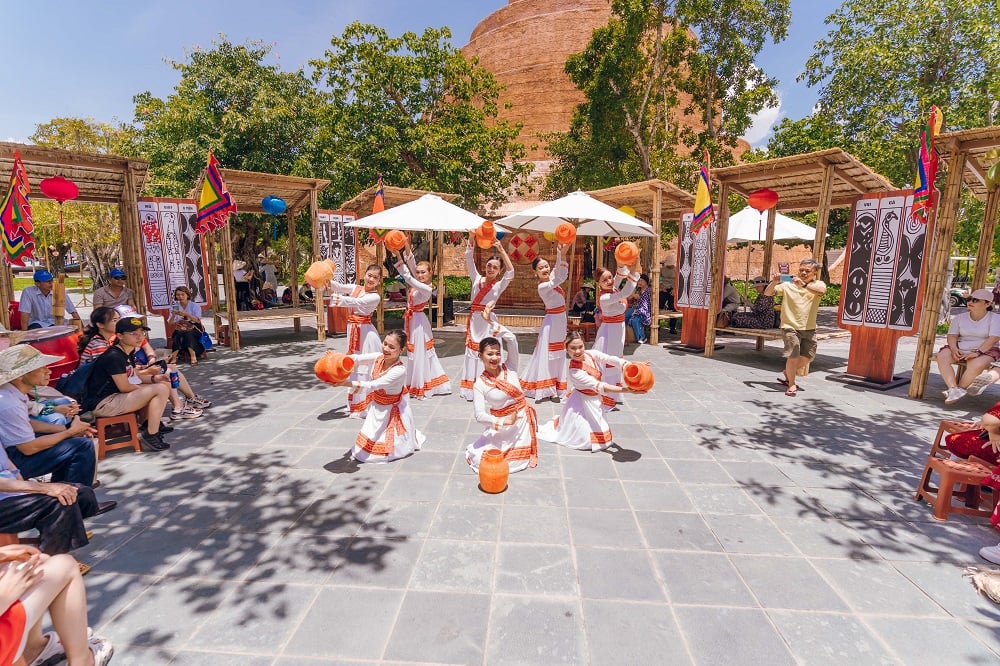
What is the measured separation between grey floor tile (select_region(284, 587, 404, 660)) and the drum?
5234 millimetres

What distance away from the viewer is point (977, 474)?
3645 millimetres

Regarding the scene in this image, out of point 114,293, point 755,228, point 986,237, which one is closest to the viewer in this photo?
point 986,237

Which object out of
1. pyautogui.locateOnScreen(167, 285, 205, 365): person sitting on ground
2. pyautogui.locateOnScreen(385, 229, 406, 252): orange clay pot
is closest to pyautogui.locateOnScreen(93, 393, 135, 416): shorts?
pyautogui.locateOnScreen(385, 229, 406, 252): orange clay pot

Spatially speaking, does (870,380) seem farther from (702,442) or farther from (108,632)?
(108,632)

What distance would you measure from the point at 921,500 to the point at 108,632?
6003 mm

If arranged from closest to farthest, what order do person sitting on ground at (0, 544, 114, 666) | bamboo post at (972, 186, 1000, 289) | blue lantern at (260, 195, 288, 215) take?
1. person sitting on ground at (0, 544, 114, 666)
2. bamboo post at (972, 186, 1000, 289)
3. blue lantern at (260, 195, 288, 215)

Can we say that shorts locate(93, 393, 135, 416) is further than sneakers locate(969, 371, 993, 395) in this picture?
No

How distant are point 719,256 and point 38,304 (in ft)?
40.7

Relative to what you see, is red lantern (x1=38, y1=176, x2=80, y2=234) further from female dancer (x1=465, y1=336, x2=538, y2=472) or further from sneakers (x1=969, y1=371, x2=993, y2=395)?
sneakers (x1=969, y1=371, x2=993, y2=395)

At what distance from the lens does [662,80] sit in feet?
50.1

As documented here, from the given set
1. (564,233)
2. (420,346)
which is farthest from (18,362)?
(564,233)

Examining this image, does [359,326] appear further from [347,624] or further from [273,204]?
[273,204]

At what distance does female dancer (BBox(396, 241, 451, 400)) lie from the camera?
22.6 feet

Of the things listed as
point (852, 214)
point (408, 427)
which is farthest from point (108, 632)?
point (852, 214)
